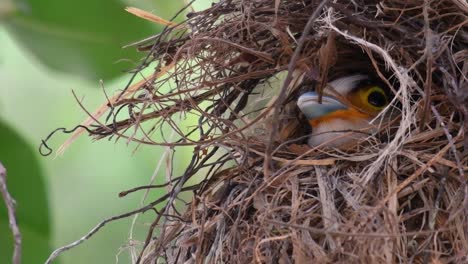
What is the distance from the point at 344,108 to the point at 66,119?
953 mm

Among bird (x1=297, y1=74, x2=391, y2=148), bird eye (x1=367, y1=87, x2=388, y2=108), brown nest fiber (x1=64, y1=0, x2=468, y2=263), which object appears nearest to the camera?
brown nest fiber (x1=64, y1=0, x2=468, y2=263)

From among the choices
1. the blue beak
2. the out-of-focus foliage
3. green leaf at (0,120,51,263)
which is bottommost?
green leaf at (0,120,51,263)

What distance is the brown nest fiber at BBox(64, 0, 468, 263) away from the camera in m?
1.02

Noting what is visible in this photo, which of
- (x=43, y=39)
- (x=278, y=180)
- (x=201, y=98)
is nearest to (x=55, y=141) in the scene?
(x=43, y=39)

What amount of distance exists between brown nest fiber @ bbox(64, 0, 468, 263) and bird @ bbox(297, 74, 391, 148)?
28 mm

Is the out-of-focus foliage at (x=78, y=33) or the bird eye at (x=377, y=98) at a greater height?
the out-of-focus foliage at (x=78, y=33)

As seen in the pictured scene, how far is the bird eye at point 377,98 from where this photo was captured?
1.47 m

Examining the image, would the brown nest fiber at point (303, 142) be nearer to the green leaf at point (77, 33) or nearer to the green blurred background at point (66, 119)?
the green blurred background at point (66, 119)

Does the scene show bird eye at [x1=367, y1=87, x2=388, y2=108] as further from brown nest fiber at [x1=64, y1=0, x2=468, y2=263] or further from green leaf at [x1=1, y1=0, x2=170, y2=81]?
green leaf at [x1=1, y1=0, x2=170, y2=81]

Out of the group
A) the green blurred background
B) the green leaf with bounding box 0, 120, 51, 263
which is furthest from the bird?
the green leaf with bounding box 0, 120, 51, 263

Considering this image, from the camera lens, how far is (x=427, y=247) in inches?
39.4

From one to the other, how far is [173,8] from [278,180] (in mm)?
641

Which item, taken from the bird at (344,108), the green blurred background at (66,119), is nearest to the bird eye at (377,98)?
the bird at (344,108)

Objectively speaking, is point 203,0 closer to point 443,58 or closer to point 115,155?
point 115,155
